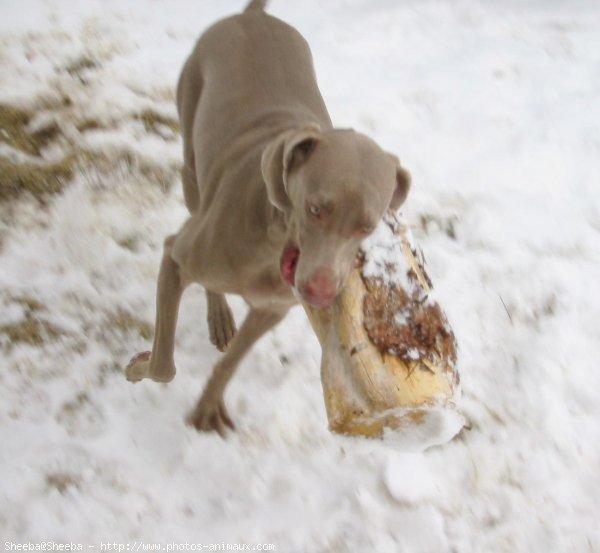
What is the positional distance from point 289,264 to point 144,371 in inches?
36.1

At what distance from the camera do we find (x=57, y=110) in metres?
3.65

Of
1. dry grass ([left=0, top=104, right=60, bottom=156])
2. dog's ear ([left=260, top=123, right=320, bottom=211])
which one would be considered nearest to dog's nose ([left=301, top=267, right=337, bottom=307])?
dog's ear ([left=260, top=123, right=320, bottom=211])

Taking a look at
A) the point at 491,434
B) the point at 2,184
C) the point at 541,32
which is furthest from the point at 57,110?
the point at 541,32

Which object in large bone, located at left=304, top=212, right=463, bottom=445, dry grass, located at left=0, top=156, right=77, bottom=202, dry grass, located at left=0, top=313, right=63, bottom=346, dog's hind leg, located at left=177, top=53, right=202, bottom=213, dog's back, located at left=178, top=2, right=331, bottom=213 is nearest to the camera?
large bone, located at left=304, top=212, right=463, bottom=445

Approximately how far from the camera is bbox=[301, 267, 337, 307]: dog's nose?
178cm

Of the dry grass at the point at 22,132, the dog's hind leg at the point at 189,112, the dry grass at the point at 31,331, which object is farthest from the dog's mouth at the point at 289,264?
the dry grass at the point at 22,132

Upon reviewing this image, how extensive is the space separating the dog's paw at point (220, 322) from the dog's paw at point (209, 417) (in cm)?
30

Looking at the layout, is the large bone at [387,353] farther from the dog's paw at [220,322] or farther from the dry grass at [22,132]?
the dry grass at [22,132]

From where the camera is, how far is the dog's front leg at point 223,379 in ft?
8.57

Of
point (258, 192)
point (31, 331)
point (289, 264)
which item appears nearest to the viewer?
point (289, 264)

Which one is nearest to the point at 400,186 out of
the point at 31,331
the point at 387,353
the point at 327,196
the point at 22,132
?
the point at 327,196

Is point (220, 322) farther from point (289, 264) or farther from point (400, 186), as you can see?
point (400, 186)

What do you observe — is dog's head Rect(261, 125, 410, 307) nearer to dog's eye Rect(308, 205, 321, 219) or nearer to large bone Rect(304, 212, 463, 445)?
dog's eye Rect(308, 205, 321, 219)

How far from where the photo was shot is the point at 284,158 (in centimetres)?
189
